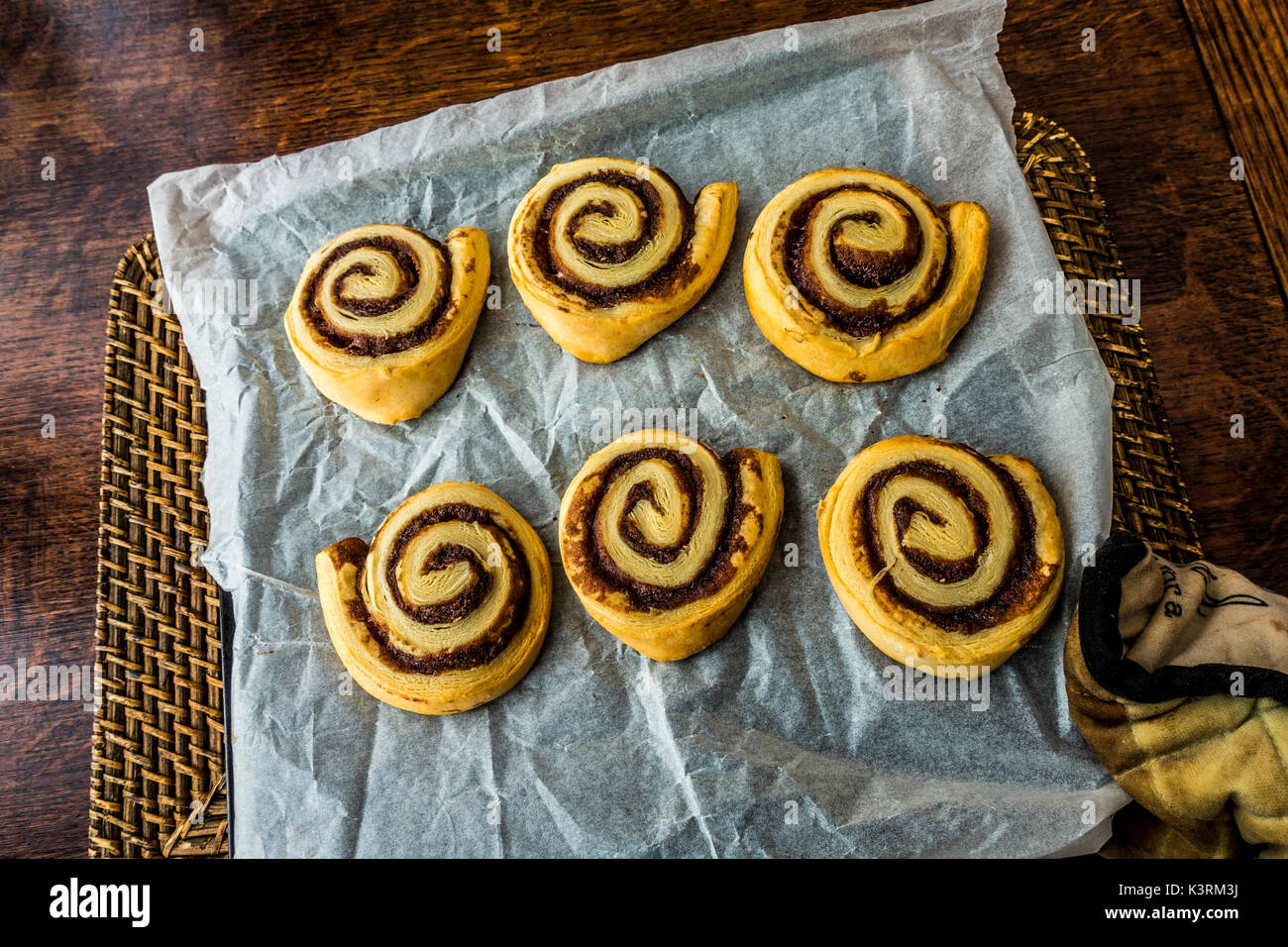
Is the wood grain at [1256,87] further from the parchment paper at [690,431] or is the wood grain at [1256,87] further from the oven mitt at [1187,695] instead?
the oven mitt at [1187,695]

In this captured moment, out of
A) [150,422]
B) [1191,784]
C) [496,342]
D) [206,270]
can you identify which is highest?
[206,270]

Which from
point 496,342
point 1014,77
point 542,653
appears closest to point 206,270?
point 496,342

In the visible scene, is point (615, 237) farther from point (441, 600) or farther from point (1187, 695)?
point (1187, 695)

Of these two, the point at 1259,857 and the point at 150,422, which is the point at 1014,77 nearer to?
the point at 1259,857

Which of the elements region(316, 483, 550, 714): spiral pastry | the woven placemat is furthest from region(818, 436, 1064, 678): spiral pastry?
region(316, 483, 550, 714): spiral pastry

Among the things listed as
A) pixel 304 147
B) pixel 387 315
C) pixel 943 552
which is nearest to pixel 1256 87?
pixel 943 552

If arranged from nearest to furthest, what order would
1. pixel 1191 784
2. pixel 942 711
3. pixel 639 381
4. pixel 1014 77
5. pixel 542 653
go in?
pixel 1191 784
pixel 942 711
pixel 542 653
pixel 639 381
pixel 1014 77

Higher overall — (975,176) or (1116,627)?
(975,176)

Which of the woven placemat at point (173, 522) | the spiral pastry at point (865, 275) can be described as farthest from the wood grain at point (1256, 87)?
the spiral pastry at point (865, 275)
